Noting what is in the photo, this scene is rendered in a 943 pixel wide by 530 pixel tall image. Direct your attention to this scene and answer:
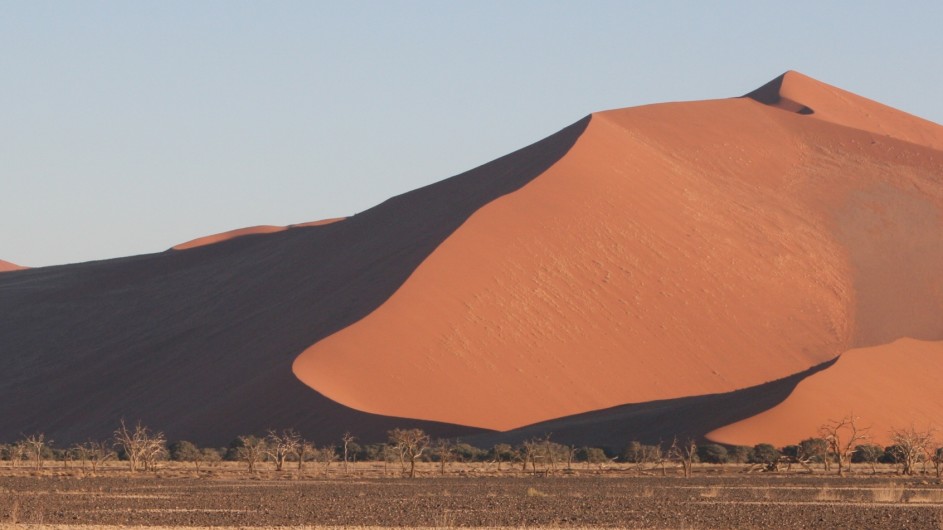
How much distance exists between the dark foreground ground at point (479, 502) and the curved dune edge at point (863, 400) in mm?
12037

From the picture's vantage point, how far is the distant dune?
183ft

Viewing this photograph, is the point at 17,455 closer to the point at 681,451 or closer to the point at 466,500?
the point at 681,451

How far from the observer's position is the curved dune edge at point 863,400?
4945cm

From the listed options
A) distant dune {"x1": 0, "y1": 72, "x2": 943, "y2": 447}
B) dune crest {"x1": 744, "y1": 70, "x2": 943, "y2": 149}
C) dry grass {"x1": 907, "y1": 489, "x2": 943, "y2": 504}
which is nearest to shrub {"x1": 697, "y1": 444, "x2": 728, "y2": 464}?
distant dune {"x1": 0, "y1": 72, "x2": 943, "y2": 447}

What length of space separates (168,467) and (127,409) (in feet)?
62.0

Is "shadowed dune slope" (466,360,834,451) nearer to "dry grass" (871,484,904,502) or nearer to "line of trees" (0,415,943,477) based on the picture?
"line of trees" (0,415,943,477)

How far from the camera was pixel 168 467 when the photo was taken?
146ft

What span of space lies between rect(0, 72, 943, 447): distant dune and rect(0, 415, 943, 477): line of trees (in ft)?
8.46

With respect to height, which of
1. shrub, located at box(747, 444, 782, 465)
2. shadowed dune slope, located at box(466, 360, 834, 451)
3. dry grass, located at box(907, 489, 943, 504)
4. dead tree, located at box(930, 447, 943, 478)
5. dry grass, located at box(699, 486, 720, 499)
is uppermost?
shadowed dune slope, located at box(466, 360, 834, 451)

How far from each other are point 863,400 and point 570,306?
555 inches

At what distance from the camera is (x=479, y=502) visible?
2683cm

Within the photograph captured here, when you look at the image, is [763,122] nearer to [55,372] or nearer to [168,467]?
[55,372]

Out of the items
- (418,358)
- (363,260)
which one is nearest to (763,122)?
(363,260)

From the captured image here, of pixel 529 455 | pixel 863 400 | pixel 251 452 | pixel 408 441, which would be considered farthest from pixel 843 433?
pixel 251 452
